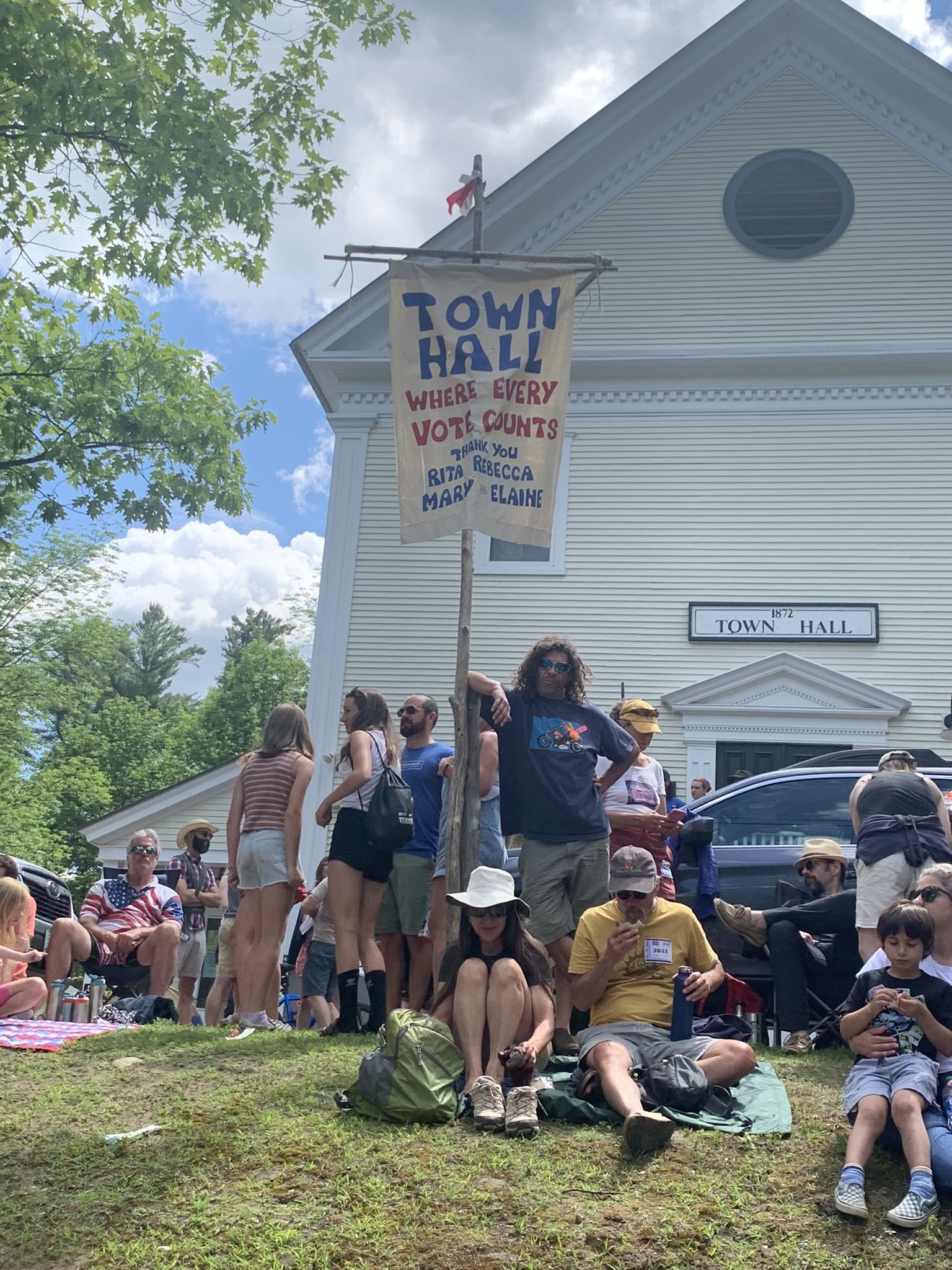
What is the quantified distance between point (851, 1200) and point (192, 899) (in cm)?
654

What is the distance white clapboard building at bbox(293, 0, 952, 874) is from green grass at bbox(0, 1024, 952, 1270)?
9.06 metres

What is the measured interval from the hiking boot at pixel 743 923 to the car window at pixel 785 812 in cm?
154

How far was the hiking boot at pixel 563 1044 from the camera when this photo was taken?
634 centimetres

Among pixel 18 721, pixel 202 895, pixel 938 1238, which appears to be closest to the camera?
pixel 938 1238

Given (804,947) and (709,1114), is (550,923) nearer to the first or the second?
(709,1114)

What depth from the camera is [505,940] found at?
5.73 meters

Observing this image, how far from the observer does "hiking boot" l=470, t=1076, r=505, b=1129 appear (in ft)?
16.6

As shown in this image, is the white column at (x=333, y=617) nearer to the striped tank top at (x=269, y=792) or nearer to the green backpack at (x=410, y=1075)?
the striped tank top at (x=269, y=792)

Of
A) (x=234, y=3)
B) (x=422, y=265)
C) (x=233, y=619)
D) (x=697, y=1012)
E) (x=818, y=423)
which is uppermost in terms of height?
(x=233, y=619)

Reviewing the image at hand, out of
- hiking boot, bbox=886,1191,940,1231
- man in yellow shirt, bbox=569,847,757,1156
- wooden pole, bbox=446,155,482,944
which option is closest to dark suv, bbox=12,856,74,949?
wooden pole, bbox=446,155,482,944

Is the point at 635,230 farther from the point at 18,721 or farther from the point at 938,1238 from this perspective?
the point at 18,721

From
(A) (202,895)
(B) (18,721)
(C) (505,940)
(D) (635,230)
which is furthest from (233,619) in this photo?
(C) (505,940)

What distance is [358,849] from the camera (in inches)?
284

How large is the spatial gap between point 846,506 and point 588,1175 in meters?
11.2
